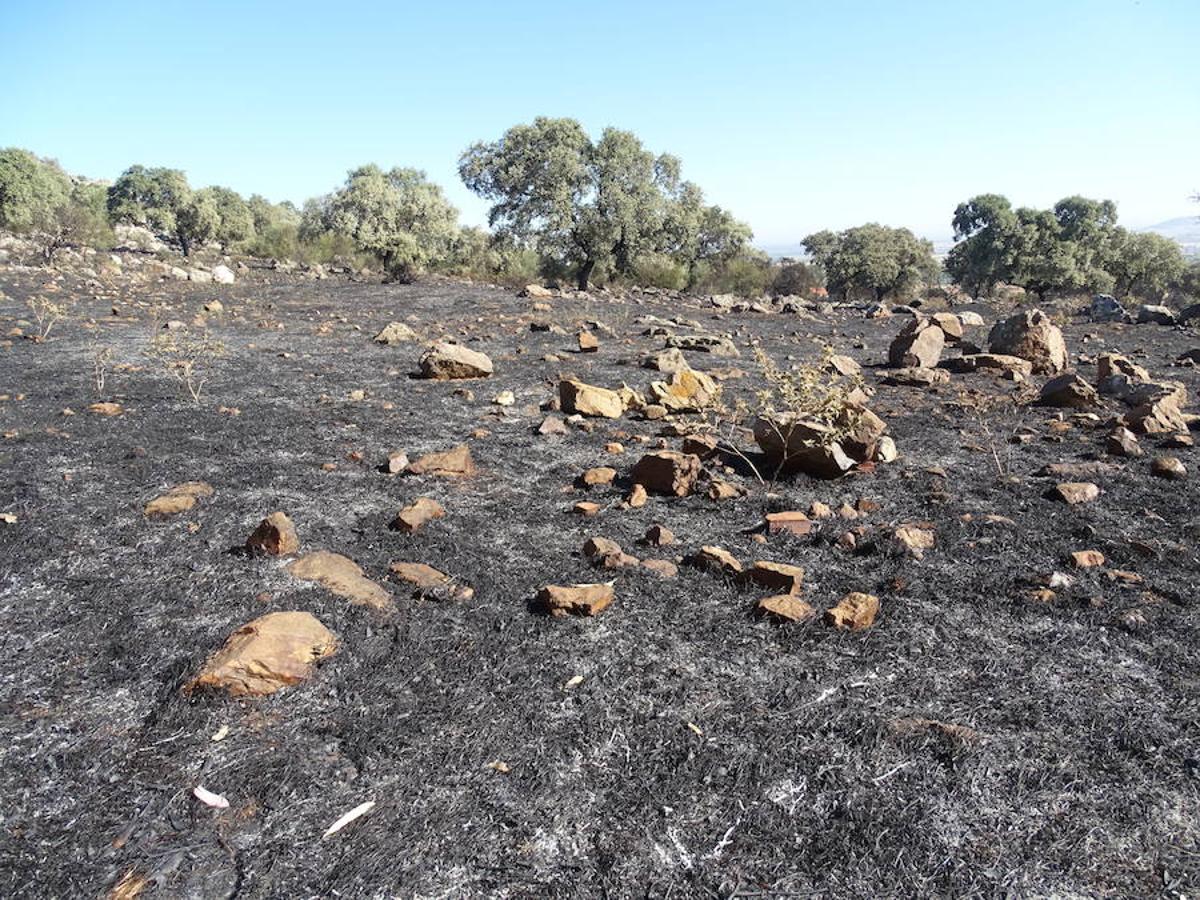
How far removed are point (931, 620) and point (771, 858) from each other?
1625 millimetres

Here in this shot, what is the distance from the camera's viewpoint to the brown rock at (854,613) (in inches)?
125

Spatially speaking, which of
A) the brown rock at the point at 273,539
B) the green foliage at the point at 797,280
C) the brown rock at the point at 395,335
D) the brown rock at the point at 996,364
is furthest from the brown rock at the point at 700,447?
the green foliage at the point at 797,280

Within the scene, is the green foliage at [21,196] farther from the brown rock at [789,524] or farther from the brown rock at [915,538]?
the brown rock at [915,538]

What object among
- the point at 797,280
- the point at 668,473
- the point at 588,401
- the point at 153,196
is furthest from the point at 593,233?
the point at 153,196

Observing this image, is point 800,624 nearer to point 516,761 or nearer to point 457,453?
point 516,761

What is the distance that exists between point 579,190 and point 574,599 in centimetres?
2108

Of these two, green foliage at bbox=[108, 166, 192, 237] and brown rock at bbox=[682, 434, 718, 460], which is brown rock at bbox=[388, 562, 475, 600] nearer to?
brown rock at bbox=[682, 434, 718, 460]

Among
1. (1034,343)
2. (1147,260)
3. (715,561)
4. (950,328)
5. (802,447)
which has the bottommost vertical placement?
(715,561)

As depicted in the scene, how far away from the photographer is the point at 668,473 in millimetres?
4816

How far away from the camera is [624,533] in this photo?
168 inches

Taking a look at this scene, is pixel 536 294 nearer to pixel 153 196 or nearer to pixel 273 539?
pixel 273 539

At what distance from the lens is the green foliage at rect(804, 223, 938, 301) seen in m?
30.7

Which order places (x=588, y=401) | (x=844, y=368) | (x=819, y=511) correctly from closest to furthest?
(x=819, y=511) → (x=588, y=401) → (x=844, y=368)

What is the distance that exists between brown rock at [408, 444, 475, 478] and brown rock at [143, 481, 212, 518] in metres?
1.32
